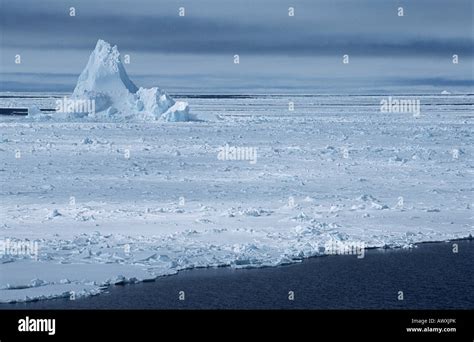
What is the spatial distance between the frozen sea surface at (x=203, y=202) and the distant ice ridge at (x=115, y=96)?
9.08 meters

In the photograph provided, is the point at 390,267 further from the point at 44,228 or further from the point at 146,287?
the point at 44,228

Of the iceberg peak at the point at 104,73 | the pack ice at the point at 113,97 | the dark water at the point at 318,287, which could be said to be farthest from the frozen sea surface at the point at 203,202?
the iceberg peak at the point at 104,73

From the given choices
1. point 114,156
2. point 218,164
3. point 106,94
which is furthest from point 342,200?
point 106,94

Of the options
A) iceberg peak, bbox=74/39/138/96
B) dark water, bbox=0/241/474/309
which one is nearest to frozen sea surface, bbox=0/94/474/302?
dark water, bbox=0/241/474/309

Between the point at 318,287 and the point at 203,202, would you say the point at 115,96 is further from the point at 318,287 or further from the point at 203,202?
the point at 318,287

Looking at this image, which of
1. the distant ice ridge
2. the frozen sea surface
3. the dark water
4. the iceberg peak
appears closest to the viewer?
the dark water

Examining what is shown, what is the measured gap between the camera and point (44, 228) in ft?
39.0

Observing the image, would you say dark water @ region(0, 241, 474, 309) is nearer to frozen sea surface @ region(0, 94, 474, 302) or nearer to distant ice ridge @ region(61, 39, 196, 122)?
frozen sea surface @ region(0, 94, 474, 302)

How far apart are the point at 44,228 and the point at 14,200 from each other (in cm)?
255

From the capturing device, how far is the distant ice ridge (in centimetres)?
3475

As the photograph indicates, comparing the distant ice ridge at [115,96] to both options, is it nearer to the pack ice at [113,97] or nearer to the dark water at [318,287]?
the pack ice at [113,97]

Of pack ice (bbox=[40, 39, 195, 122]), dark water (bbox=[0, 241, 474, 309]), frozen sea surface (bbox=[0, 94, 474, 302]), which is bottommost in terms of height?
dark water (bbox=[0, 241, 474, 309])

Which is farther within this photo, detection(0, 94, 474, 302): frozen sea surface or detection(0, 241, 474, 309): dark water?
detection(0, 94, 474, 302): frozen sea surface

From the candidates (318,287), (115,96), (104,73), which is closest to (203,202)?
(318,287)
